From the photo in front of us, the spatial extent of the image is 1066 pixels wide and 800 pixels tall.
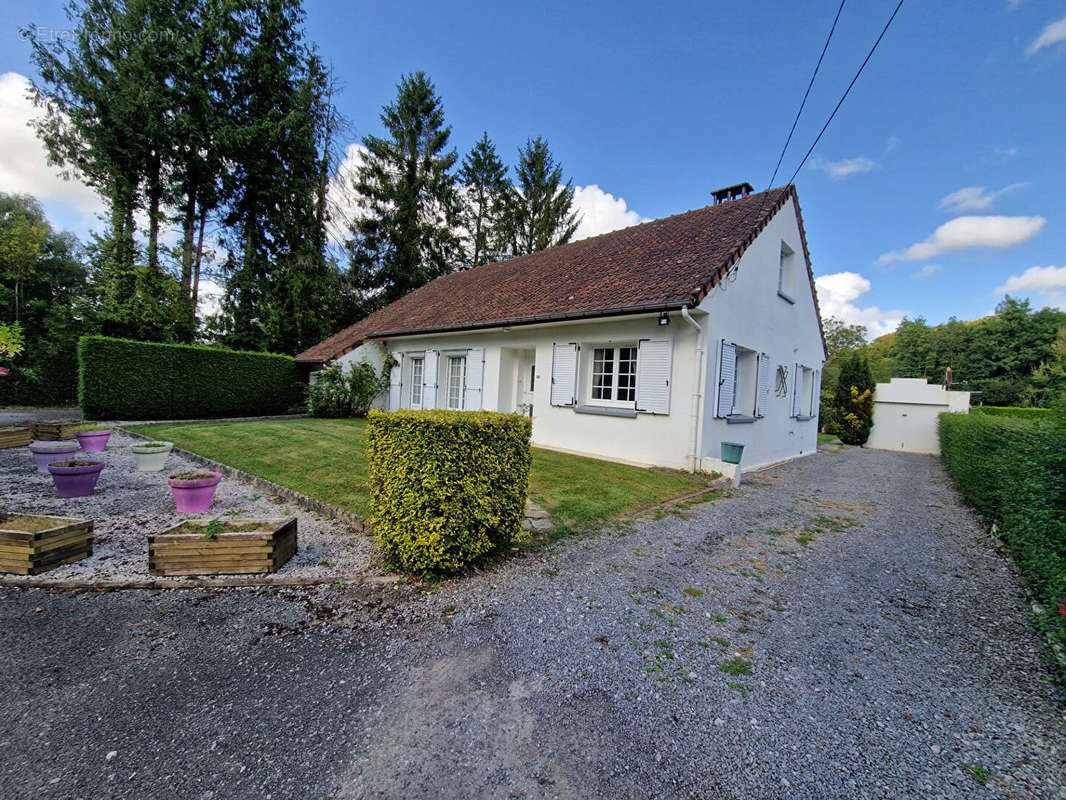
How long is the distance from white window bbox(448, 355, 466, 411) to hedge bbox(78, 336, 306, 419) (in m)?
6.79

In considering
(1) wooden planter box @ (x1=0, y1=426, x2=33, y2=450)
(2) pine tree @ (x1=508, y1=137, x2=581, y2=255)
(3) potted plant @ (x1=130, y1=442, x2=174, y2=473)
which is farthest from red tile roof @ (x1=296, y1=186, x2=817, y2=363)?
(2) pine tree @ (x1=508, y1=137, x2=581, y2=255)

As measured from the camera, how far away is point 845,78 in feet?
18.4

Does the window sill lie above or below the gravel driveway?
above

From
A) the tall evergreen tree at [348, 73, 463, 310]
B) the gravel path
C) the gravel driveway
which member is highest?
the tall evergreen tree at [348, 73, 463, 310]

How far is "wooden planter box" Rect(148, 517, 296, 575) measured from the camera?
3.17m

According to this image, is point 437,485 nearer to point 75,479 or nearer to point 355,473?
point 355,473

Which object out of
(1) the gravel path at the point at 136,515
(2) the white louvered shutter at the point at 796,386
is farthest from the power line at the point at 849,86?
(1) the gravel path at the point at 136,515

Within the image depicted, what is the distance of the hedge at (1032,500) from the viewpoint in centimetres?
291

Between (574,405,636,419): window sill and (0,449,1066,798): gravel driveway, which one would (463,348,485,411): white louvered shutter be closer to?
(574,405,636,419): window sill

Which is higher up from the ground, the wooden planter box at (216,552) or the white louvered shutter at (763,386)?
the white louvered shutter at (763,386)

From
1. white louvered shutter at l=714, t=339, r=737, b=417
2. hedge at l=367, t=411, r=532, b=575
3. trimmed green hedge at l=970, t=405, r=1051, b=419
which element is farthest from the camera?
trimmed green hedge at l=970, t=405, r=1051, b=419

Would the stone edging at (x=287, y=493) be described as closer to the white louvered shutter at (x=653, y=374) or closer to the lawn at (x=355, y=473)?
the lawn at (x=355, y=473)

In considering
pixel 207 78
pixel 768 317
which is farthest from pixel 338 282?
pixel 768 317

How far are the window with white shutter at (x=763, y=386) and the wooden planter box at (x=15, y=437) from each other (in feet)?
47.1
